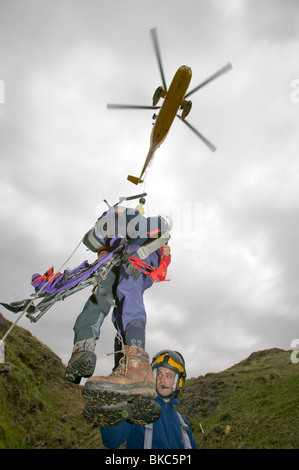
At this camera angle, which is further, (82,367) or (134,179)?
(134,179)

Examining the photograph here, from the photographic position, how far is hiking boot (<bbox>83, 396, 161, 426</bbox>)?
321 cm

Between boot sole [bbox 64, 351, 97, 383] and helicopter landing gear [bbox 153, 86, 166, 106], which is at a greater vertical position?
helicopter landing gear [bbox 153, 86, 166, 106]

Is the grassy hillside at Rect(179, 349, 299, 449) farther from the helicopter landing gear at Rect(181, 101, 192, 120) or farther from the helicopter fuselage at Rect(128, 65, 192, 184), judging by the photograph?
the helicopter landing gear at Rect(181, 101, 192, 120)

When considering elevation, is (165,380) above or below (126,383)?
above

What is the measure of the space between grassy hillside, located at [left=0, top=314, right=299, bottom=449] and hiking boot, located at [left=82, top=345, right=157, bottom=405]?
993 centimetres

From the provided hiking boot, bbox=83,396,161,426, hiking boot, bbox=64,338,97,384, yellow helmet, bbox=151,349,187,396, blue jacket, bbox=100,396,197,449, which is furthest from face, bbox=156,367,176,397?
hiking boot, bbox=64,338,97,384

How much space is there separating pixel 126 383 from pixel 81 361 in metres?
0.88

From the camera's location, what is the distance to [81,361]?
3652 millimetres

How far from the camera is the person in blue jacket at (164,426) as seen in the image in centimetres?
452

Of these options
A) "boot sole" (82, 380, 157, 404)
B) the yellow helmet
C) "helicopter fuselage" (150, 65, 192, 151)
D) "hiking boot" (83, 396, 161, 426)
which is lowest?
"hiking boot" (83, 396, 161, 426)

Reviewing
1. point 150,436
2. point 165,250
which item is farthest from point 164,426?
point 165,250

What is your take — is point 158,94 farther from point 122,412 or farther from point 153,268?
point 122,412

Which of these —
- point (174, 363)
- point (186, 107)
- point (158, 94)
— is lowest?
point (174, 363)
